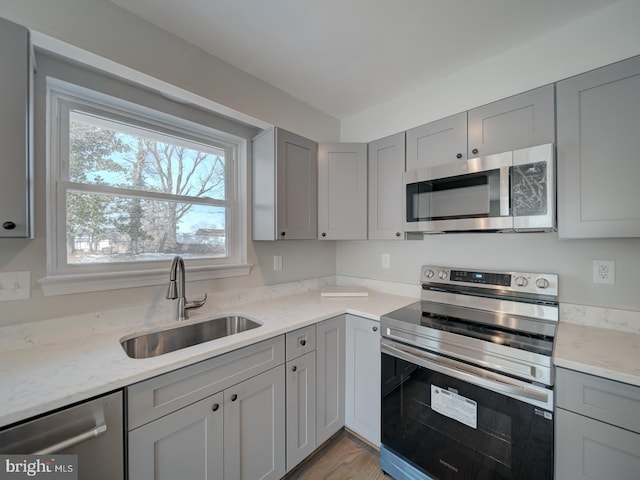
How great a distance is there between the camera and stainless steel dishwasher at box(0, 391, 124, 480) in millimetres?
733

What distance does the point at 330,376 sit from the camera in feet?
5.56

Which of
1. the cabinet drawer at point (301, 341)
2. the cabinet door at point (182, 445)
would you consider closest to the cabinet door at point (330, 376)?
the cabinet drawer at point (301, 341)

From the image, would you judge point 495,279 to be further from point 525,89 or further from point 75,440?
point 75,440

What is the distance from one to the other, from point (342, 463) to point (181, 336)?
4.24 feet

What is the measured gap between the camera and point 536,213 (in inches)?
51.5

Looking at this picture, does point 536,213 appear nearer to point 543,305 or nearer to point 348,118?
point 543,305

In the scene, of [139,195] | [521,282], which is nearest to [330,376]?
[521,282]

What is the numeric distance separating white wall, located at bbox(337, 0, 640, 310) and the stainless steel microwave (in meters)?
0.38

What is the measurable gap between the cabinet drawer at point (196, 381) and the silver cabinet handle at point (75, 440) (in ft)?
0.31

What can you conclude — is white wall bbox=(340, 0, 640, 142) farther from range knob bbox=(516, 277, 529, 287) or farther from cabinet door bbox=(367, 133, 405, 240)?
range knob bbox=(516, 277, 529, 287)

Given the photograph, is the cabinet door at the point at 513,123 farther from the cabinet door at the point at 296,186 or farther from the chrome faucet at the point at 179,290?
the chrome faucet at the point at 179,290

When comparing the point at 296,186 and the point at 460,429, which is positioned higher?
the point at 296,186

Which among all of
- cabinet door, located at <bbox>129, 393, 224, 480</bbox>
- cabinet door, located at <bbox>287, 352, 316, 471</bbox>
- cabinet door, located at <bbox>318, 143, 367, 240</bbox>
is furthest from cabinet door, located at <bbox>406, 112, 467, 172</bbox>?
cabinet door, located at <bbox>129, 393, 224, 480</bbox>

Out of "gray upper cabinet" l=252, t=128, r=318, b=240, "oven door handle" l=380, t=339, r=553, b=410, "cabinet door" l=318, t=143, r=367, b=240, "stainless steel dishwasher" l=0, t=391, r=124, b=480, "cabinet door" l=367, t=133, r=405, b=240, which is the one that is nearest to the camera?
"stainless steel dishwasher" l=0, t=391, r=124, b=480
